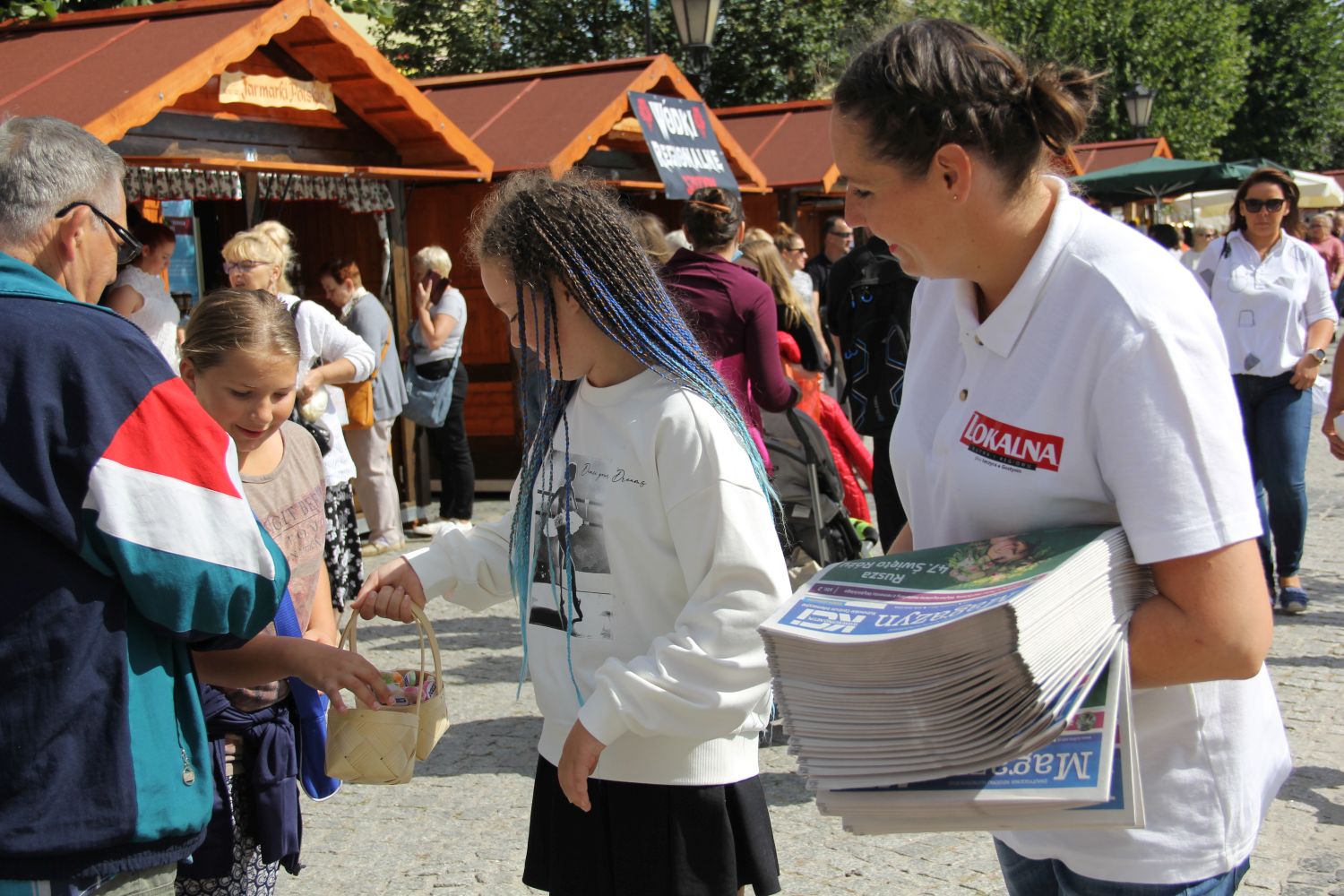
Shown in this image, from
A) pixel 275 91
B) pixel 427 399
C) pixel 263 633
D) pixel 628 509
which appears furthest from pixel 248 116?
pixel 628 509

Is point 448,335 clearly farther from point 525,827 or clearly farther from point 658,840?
point 658,840

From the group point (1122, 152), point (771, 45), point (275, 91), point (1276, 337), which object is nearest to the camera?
point (1276, 337)

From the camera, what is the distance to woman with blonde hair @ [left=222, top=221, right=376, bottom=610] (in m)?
5.11

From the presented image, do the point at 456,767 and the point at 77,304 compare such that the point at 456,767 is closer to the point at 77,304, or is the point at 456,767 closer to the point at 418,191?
the point at 77,304

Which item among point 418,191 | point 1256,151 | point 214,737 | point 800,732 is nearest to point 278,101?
point 418,191

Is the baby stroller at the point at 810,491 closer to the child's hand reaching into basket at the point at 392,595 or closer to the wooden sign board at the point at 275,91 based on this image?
the child's hand reaching into basket at the point at 392,595

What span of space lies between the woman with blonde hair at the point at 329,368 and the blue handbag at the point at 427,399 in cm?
211

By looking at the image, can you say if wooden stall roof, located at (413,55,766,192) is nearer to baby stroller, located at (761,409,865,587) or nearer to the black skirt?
baby stroller, located at (761,409,865,587)

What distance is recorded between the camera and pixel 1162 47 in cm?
2923

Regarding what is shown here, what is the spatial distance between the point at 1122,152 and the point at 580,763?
22.0 m

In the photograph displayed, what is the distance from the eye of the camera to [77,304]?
1.70 m

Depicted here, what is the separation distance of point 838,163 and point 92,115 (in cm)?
565

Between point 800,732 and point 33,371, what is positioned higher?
point 33,371

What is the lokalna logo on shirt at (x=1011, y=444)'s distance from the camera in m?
1.46
